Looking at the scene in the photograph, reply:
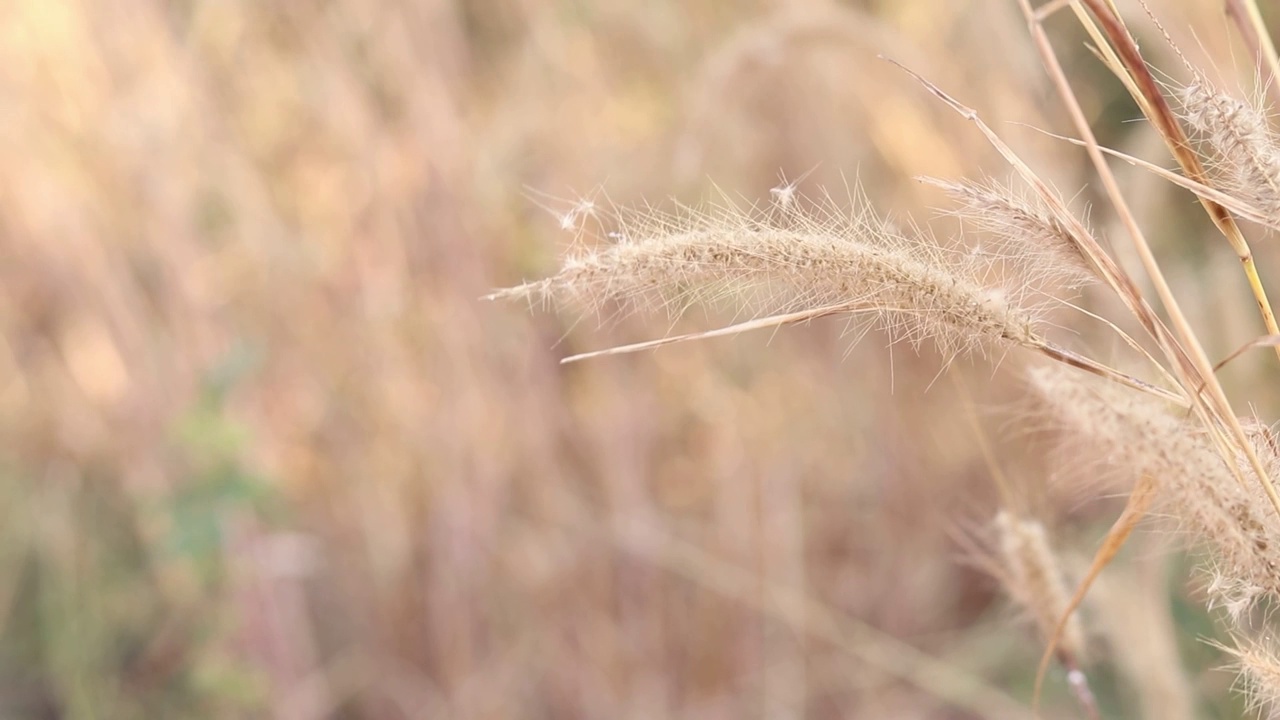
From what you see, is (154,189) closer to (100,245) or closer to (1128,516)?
(100,245)

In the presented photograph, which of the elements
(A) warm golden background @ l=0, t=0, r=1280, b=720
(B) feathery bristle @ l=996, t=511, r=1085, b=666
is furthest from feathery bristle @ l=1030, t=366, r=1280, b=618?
(A) warm golden background @ l=0, t=0, r=1280, b=720

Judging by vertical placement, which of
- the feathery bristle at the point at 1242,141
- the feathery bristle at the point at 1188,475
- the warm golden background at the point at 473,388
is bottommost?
the warm golden background at the point at 473,388

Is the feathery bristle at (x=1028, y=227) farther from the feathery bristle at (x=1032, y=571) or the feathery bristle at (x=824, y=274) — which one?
the feathery bristle at (x=1032, y=571)

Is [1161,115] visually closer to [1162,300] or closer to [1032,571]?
[1162,300]

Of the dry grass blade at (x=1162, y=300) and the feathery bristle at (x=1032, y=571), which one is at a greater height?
the dry grass blade at (x=1162, y=300)

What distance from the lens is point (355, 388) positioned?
1.61 meters

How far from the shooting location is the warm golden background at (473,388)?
136 cm

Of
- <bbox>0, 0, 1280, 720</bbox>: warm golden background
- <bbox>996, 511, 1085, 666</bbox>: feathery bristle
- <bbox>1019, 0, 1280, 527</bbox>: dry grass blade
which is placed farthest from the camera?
<bbox>0, 0, 1280, 720</bbox>: warm golden background

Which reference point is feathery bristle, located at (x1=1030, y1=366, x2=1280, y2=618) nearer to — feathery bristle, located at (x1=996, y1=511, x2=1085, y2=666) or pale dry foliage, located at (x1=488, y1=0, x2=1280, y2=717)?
pale dry foliage, located at (x1=488, y1=0, x2=1280, y2=717)

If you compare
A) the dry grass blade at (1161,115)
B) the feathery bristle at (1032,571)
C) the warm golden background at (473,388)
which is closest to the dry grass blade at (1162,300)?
the dry grass blade at (1161,115)

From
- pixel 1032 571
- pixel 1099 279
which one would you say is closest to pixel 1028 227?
pixel 1099 279

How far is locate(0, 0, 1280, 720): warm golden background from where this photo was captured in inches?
53.6

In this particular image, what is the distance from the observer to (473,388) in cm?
152

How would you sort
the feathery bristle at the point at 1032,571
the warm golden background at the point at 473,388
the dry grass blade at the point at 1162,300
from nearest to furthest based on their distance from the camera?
the dry grass blade at the point at 1162,300 < the feathery bristle at the point at 1032,571 < the warm golden background at the point at 473,388
